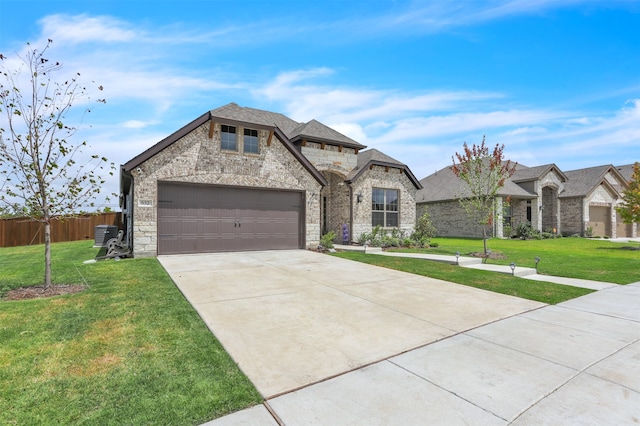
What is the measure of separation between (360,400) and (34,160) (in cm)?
760

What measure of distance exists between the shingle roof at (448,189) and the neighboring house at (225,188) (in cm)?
1523

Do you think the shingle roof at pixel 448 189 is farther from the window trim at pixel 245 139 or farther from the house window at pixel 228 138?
the house window at pixel 228 138

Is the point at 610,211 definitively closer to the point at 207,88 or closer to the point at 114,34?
the point at 207,88

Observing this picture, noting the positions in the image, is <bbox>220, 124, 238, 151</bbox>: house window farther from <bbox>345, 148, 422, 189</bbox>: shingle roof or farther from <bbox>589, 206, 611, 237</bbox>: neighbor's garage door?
<bbox>589, 206, 611, 237</bbox>: neighbor's garage door

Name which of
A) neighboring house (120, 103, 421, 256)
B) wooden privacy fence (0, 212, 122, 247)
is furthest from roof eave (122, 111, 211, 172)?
wooden privacy fence (0, 212, 122, 247)

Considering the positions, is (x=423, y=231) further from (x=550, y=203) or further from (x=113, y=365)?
(x=113, y=365)

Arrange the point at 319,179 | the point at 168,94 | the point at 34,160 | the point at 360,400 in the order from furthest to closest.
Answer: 1. the point at 319,179
2. the point at 168,94
3. the point at 34,160
4. the point at 360,400

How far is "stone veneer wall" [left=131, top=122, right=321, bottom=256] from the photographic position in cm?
1140

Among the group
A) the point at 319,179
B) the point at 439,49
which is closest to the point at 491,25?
the point at 439,49

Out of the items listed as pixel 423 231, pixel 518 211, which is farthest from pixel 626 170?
pixel 423 231

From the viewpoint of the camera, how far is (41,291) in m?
6.46

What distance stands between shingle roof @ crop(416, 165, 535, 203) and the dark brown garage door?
1606 cm

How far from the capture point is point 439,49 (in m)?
11.2

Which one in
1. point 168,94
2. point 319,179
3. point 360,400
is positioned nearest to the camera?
point 360,400
